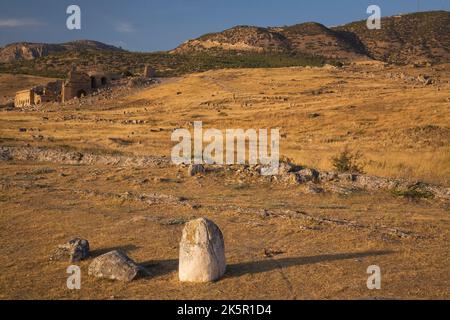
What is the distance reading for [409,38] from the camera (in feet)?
320

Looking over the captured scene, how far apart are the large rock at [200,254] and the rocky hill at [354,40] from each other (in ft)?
274

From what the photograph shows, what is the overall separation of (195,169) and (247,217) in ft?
18.0

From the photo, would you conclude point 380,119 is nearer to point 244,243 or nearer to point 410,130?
point 410,130

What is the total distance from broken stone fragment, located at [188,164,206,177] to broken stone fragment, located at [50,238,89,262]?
309 inches

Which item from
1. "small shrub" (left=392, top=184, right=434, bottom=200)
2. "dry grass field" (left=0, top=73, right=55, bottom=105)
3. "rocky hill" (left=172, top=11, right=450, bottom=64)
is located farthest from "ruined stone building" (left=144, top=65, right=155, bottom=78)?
"small shrub" (left=392, top=184, right=434, bottom=200)

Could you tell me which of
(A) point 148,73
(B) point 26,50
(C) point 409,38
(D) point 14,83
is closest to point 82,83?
(A) point 148,73

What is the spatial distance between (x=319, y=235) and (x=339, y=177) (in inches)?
225

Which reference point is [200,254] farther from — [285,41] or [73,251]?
[285,41]
